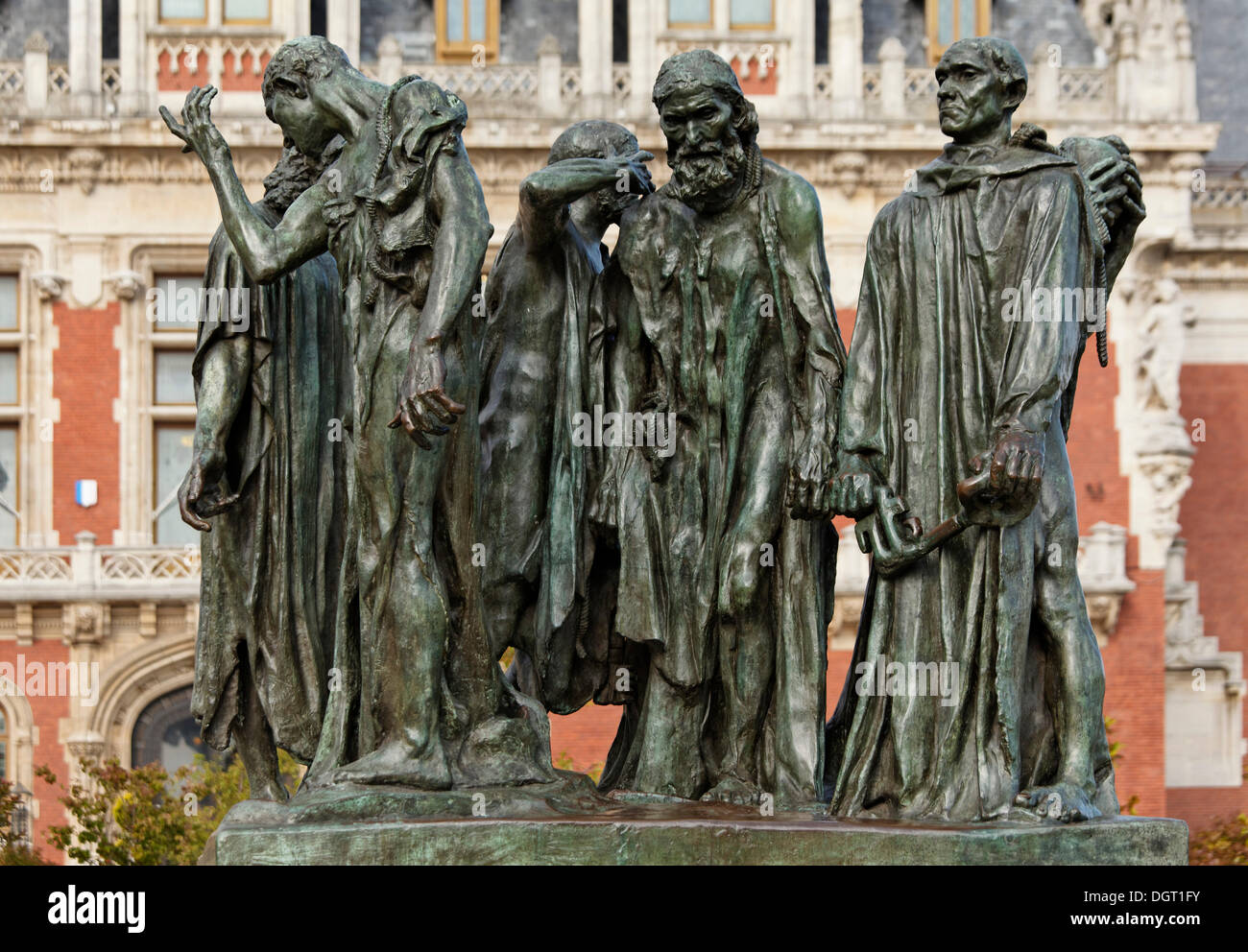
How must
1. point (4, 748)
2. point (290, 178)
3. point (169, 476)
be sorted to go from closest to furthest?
1. point (290, 178)
2. point (4, 748)
3. point (169, 476)

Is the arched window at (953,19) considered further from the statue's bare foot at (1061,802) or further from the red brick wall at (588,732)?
the statue's bare foot at (1061,802)

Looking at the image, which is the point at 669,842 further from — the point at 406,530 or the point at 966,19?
the point at 966,19

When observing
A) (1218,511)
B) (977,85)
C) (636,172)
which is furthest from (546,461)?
(1218,511)

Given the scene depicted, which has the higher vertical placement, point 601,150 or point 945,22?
point 945,22

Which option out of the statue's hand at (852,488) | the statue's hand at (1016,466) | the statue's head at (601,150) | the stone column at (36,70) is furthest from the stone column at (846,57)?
the statue's hand at (1016,466)

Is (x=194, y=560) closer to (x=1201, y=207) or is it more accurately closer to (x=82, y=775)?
(x=82, y=775)

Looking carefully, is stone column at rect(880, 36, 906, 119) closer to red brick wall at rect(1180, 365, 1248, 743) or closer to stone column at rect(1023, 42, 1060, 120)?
stone column at rect(1023, 42, 1060, 120)

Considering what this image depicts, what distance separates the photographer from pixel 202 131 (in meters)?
9.05

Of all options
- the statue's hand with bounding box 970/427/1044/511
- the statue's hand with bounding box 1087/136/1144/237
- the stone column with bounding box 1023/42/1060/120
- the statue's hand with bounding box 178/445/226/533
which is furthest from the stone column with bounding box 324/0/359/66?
the statue's hand with bounding box 970/427/1044/511

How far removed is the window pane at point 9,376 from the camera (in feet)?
115

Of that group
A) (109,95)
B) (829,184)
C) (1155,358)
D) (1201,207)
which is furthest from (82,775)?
(1201,207)

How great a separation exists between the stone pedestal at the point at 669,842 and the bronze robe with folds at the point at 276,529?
3.29ft

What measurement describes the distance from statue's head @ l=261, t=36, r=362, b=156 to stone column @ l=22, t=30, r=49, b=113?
25954 mm

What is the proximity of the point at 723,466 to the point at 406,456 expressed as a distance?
1122mm
